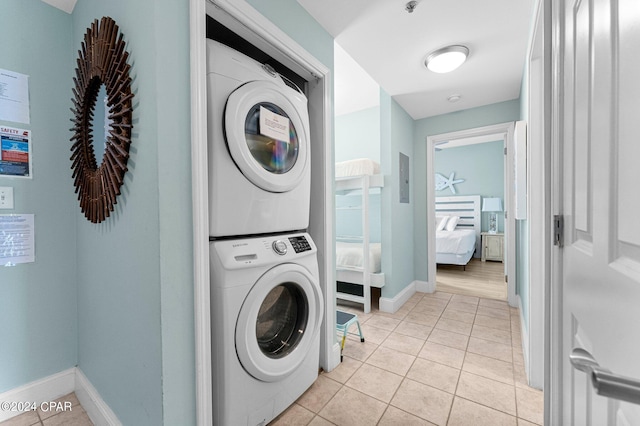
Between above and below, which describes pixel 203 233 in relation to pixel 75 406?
above

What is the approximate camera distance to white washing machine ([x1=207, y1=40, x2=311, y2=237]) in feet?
3.91

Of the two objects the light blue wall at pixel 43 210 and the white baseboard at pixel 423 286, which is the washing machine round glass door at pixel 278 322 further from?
the white baseboard at pixel 423 286

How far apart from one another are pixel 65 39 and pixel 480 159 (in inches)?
257

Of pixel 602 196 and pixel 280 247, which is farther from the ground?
pixel 602 196

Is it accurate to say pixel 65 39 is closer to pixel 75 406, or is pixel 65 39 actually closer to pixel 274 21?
pixel 274 21

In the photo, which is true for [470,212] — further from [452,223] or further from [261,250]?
[261,250]

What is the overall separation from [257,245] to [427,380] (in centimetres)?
141

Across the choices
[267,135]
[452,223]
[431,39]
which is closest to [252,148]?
[267,135]

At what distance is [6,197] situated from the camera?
1479mm

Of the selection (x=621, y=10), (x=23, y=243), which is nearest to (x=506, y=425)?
(x=621, y=10)

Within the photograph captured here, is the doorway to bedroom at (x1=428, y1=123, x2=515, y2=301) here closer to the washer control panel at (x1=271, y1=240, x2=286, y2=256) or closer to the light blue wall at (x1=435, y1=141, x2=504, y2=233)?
the light blue wall at (x1=435, y1=141, x2=504, y2=233)

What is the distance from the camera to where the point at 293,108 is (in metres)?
1.54

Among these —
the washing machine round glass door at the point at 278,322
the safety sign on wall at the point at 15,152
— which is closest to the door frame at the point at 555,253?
the washing machine round glass door at the point at 278,322

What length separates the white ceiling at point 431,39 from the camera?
5.52ft
